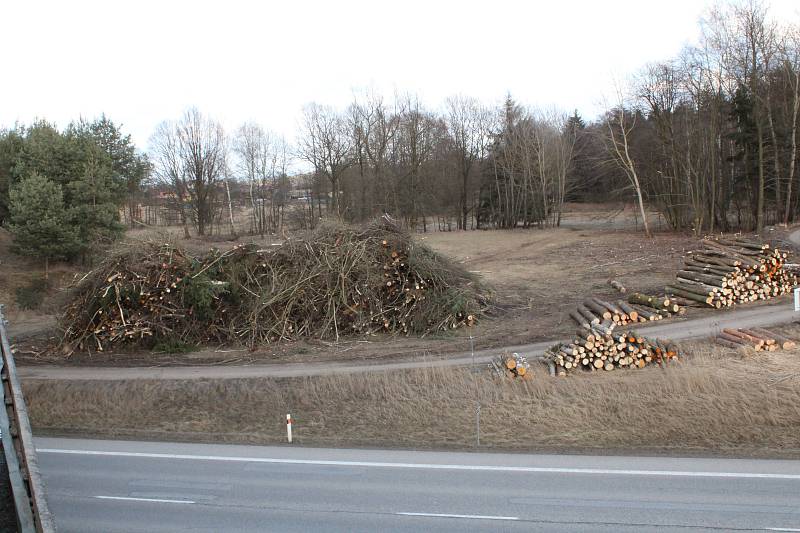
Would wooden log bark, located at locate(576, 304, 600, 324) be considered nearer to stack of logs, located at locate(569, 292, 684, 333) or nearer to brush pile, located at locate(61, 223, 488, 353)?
stack of logs, located at locate(569, 292, 684, 333)

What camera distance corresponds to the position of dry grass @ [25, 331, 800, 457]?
13.2 m

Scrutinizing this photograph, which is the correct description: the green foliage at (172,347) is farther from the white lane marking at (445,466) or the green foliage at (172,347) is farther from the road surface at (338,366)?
the white lane marking at (445,466)

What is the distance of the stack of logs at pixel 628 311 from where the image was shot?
2150cm

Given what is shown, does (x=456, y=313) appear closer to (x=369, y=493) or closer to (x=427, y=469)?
(x=427, y=469)

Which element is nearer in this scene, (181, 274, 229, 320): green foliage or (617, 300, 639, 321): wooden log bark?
(617, 300, 639, 321): wooden log bark

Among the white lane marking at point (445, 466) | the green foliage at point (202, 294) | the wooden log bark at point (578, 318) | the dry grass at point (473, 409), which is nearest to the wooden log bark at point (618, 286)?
the wooden log bark at point (578, 318)

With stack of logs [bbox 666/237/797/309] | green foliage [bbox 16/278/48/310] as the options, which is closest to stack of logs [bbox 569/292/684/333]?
stack of logs [bbox 666/237/797/309]

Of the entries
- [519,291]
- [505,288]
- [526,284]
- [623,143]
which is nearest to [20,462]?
[519,291]

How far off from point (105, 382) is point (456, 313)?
38.9 ft

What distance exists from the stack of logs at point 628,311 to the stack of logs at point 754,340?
3.05 meters

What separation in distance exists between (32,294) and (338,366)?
81.5 feet

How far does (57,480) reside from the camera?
10461 mm

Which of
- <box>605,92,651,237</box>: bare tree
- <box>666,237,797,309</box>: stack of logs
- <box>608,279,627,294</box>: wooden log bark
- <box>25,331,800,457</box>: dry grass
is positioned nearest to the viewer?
<box>25,331,800,457</box>: dry grass

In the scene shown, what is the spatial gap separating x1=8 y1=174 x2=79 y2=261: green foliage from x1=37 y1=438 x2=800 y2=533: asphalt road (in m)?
28.5
